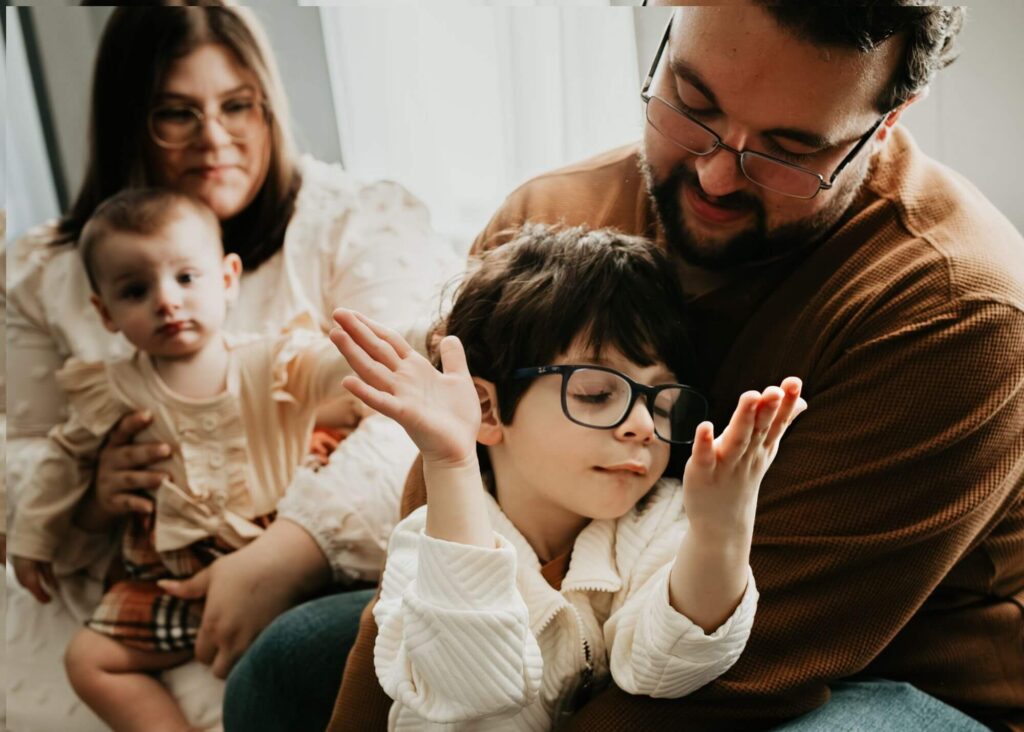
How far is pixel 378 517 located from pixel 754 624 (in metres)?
0.40

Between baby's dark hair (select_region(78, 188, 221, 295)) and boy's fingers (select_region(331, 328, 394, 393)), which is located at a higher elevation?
baby's dark hair (select_region(78, 188, 221, 295))

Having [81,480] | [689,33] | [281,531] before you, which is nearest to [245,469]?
[281,531]

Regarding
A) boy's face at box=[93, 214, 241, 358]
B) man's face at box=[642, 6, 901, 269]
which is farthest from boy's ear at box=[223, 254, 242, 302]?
man's face at box=[642, 6, 901, 269]

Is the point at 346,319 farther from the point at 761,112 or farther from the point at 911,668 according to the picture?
the point at 911,668

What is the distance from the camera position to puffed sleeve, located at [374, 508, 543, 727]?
861 mm

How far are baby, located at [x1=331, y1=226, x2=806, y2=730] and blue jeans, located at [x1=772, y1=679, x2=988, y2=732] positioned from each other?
0.16 metres

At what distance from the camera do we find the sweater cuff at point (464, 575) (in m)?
0.86

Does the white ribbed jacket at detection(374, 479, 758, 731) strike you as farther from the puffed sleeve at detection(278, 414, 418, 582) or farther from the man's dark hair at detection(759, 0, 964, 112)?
the man's dark hair at detection(759, 0, 964, 112)

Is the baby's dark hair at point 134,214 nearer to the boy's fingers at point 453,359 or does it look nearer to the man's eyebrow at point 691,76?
the boy's fingers at point 453,359

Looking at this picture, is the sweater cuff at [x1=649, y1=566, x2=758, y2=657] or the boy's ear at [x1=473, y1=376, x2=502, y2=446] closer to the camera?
the sweater cuff at [x1=649, y1=566, x2=758, y2=657]

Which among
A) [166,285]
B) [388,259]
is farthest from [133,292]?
[388,259]

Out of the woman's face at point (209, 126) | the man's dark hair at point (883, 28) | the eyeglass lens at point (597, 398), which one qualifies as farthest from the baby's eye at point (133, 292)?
the man's dark hair at point (883, 28)

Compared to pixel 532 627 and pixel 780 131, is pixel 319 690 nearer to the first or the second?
pixel 532 627

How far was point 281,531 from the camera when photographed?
3.66ft
